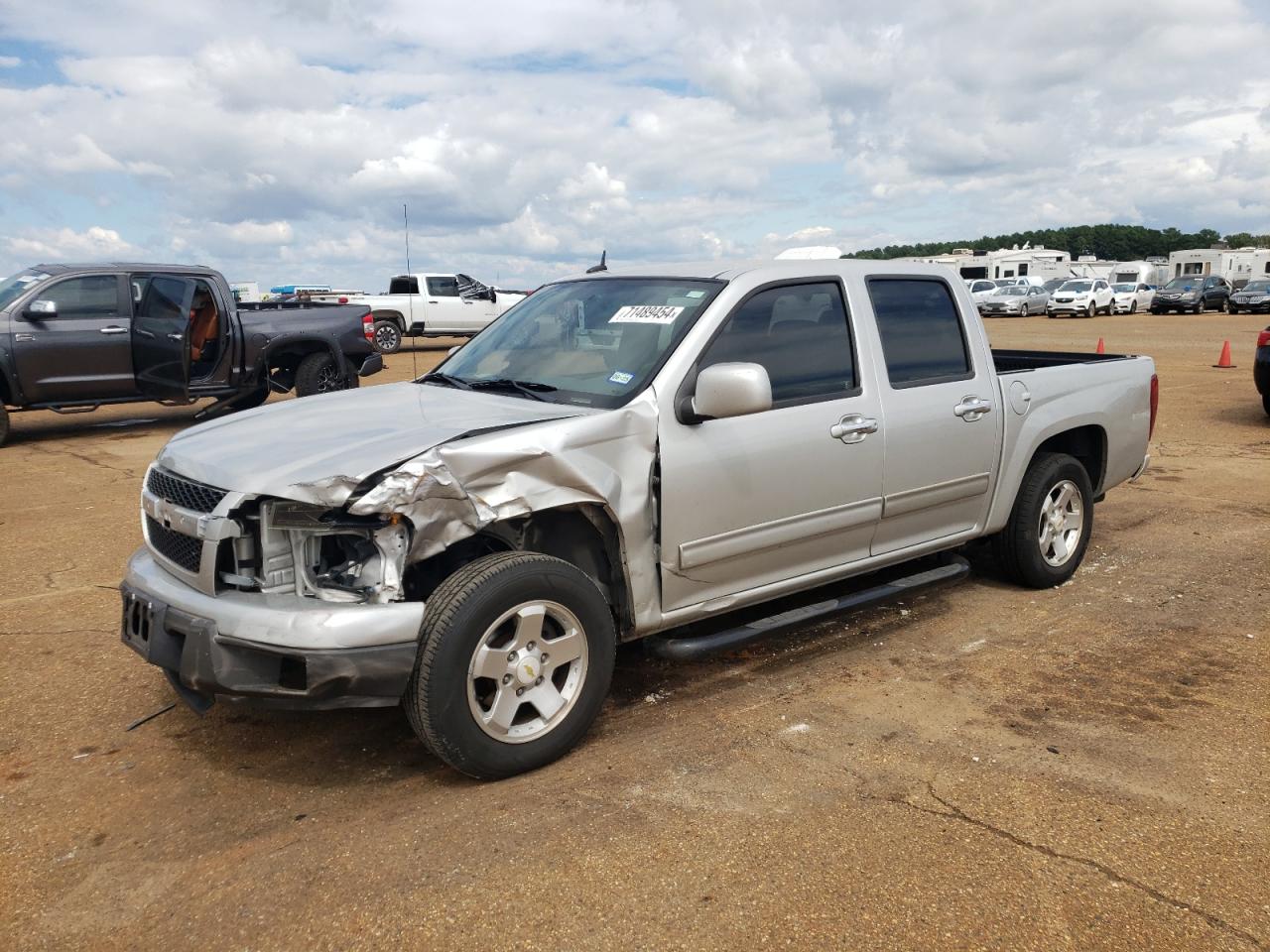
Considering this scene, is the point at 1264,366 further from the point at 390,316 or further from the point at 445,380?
the point at 390,316

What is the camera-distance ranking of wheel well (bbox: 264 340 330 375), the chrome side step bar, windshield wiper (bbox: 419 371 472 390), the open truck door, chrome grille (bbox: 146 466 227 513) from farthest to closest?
wheel well (bbox: 264 340 330 375) → the open truck door → windshield wiper (bbox: 419 371 472 390) → the chrome side step bar → chrome grille (bbox: 146 466 227 513)

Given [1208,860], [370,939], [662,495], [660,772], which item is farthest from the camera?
[662,495]

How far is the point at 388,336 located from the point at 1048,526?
1969 cm

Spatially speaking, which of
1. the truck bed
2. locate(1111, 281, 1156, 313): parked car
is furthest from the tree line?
the truck bed

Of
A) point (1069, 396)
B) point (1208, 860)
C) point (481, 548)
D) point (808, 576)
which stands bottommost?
point (1208, 860)

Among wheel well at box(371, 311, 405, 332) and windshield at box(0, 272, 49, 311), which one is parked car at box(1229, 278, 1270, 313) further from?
windshield at box(0, 272, 49, 311)

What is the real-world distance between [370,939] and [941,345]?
3654 mm

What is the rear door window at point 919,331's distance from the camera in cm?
470

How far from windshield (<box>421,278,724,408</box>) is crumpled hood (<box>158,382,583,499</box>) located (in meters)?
0.18

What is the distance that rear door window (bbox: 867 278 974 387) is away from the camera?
470 centimetres

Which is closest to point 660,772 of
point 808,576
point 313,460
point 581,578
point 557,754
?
point 557,754

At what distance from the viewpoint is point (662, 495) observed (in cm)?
376

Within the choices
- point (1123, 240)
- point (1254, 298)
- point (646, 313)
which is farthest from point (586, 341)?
point (1123, 240)

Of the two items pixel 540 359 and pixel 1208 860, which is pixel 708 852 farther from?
pixel 540 359
